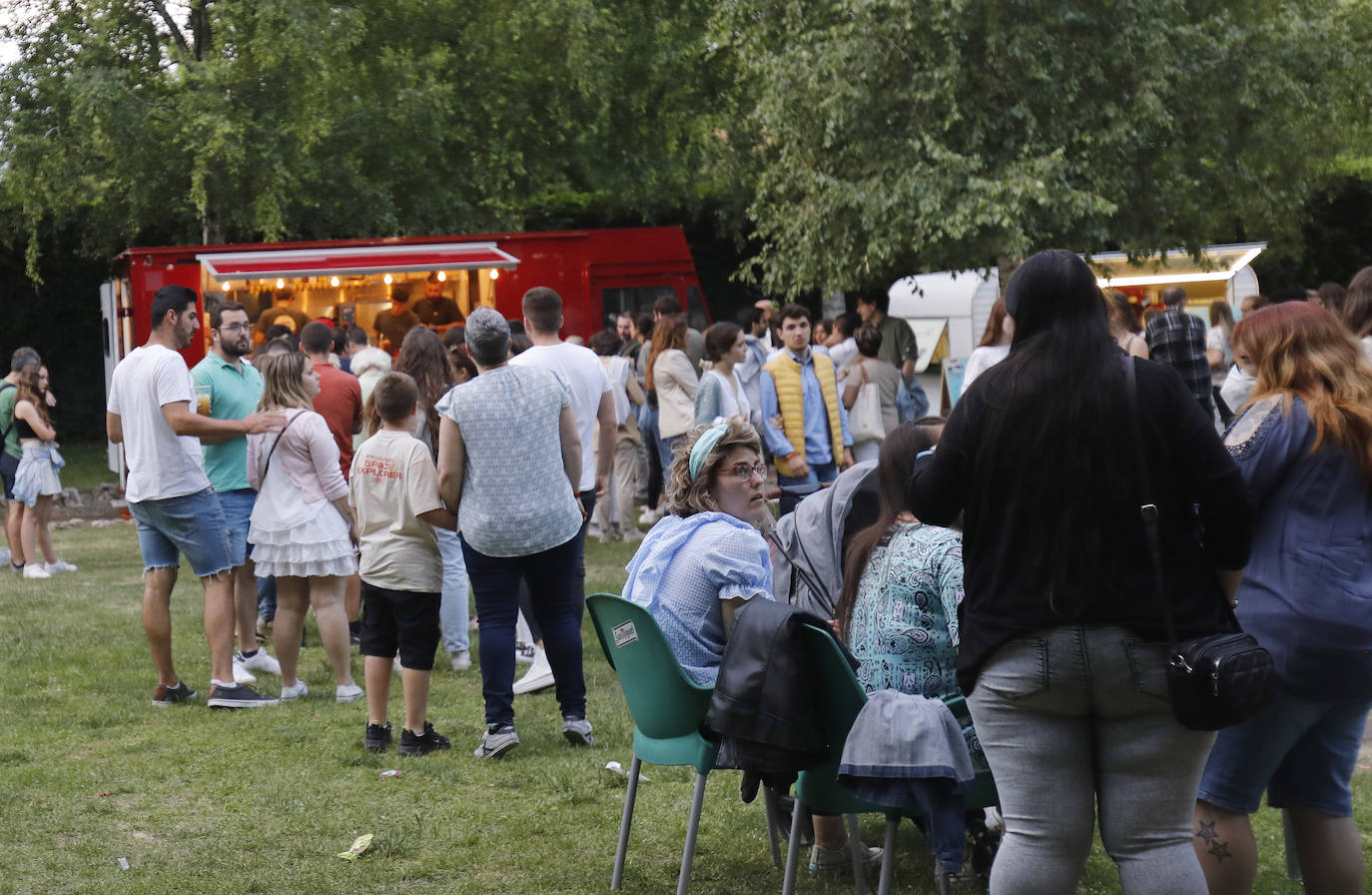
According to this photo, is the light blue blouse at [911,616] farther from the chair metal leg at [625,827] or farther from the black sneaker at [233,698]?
the black sneaker at [233,698]

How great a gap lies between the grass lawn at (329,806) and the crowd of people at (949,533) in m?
0.25

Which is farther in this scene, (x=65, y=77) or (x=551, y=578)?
(x=65, y=77)

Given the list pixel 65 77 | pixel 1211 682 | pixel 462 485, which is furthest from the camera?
pixel 65 77

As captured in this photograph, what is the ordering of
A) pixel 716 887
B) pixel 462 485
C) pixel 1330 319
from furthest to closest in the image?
pixel 462 485 → pixel 716 887 → pixel 1330 319

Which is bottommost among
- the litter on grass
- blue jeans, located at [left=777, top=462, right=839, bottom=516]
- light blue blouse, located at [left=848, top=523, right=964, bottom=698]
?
the litter on grass

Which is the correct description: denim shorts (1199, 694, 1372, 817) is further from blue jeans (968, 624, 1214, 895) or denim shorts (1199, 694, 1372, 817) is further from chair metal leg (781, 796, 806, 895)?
chair metal leg (781, 796, 806, 895)

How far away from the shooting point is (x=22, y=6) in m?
17.4

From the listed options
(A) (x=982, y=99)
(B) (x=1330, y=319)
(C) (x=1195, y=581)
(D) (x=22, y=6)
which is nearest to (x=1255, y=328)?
(B) (x=1330, y=319)

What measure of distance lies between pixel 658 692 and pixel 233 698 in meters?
3.56

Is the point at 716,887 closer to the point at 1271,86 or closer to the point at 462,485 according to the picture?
the point at 462,485

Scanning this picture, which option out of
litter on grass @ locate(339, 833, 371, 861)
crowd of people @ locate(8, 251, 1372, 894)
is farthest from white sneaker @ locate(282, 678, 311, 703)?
litter on grass @ locate(339, 833, 371, 861)

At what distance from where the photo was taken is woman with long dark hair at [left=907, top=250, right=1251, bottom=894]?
2.84m

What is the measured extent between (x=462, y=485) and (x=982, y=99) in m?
11.1

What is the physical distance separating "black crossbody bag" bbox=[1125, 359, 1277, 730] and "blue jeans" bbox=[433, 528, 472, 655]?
214 inches
